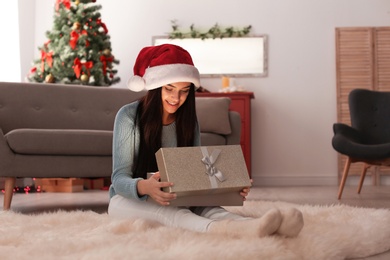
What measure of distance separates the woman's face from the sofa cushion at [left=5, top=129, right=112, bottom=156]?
1.30 meters

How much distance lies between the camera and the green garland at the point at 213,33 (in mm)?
6316

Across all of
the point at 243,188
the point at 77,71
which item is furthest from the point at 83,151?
the point at 77,71

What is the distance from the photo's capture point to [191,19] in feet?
21.1

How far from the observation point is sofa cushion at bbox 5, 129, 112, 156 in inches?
131

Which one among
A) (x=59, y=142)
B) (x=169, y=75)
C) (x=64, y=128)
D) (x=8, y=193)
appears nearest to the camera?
(x=169, y=75)

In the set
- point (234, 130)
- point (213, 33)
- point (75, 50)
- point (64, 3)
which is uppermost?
point (64, 3)

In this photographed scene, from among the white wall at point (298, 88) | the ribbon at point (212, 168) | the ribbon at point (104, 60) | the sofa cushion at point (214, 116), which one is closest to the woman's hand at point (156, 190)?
the ribbon at point (212, 168)

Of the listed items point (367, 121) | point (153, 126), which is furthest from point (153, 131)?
point (367, 121)

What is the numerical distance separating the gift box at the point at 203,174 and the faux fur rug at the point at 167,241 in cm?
14

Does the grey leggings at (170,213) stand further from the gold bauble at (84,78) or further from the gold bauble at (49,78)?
the gold bauble at (49,78)

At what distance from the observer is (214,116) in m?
4.09

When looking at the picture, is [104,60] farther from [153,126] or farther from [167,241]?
[167,241]

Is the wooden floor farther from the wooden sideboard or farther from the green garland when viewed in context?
the green garland

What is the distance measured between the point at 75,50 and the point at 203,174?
4.14m
